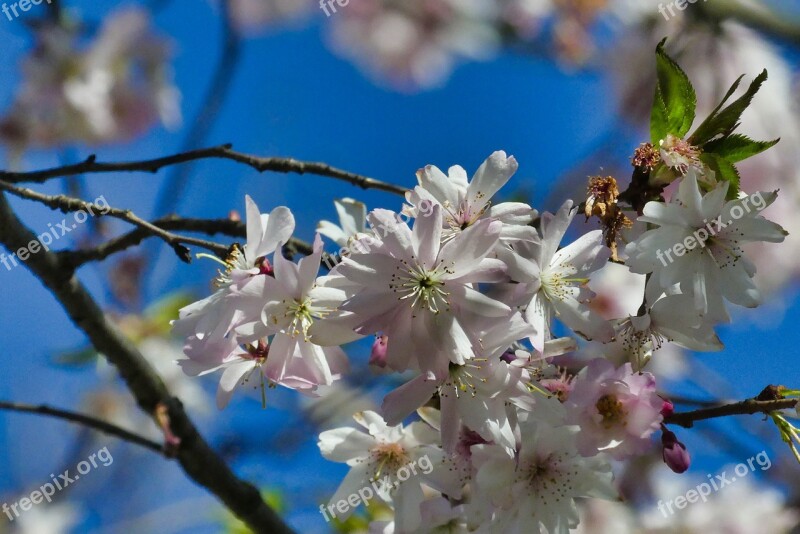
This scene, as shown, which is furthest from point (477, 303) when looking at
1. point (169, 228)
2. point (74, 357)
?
point (74, 357)

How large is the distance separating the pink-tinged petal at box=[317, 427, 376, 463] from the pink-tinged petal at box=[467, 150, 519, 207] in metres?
0.35

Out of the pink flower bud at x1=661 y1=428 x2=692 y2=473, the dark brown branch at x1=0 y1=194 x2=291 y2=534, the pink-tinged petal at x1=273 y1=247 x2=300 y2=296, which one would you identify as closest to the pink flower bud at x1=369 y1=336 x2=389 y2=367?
the pink-tinged petal at x1=273 y1=247 x2=300 y2=296

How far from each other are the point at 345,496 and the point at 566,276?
0.43 meters

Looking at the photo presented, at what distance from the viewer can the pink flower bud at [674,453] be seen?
0.75 metres

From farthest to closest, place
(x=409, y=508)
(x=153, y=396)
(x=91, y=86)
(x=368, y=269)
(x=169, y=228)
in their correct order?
(x=91, y=86) → (x=153, y=396) → (x=169, y=228) → (x=409, y=508) → (x=368, y=269)

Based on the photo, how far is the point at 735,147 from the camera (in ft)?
2.41

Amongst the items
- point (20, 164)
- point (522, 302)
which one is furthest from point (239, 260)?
point (20, 164)

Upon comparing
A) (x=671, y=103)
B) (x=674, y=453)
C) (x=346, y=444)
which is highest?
(x=671, y=103)

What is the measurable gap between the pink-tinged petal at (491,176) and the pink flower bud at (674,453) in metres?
0.31

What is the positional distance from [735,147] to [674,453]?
321 mm

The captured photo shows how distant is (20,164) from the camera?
2055 mm

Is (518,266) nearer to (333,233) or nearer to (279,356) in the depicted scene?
(279,356)

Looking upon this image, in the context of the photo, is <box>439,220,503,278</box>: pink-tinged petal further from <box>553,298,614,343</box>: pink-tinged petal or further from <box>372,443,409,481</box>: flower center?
<box>372,443,409,481</box>: flower center

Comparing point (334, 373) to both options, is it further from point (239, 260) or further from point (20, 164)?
point (20, 164)
